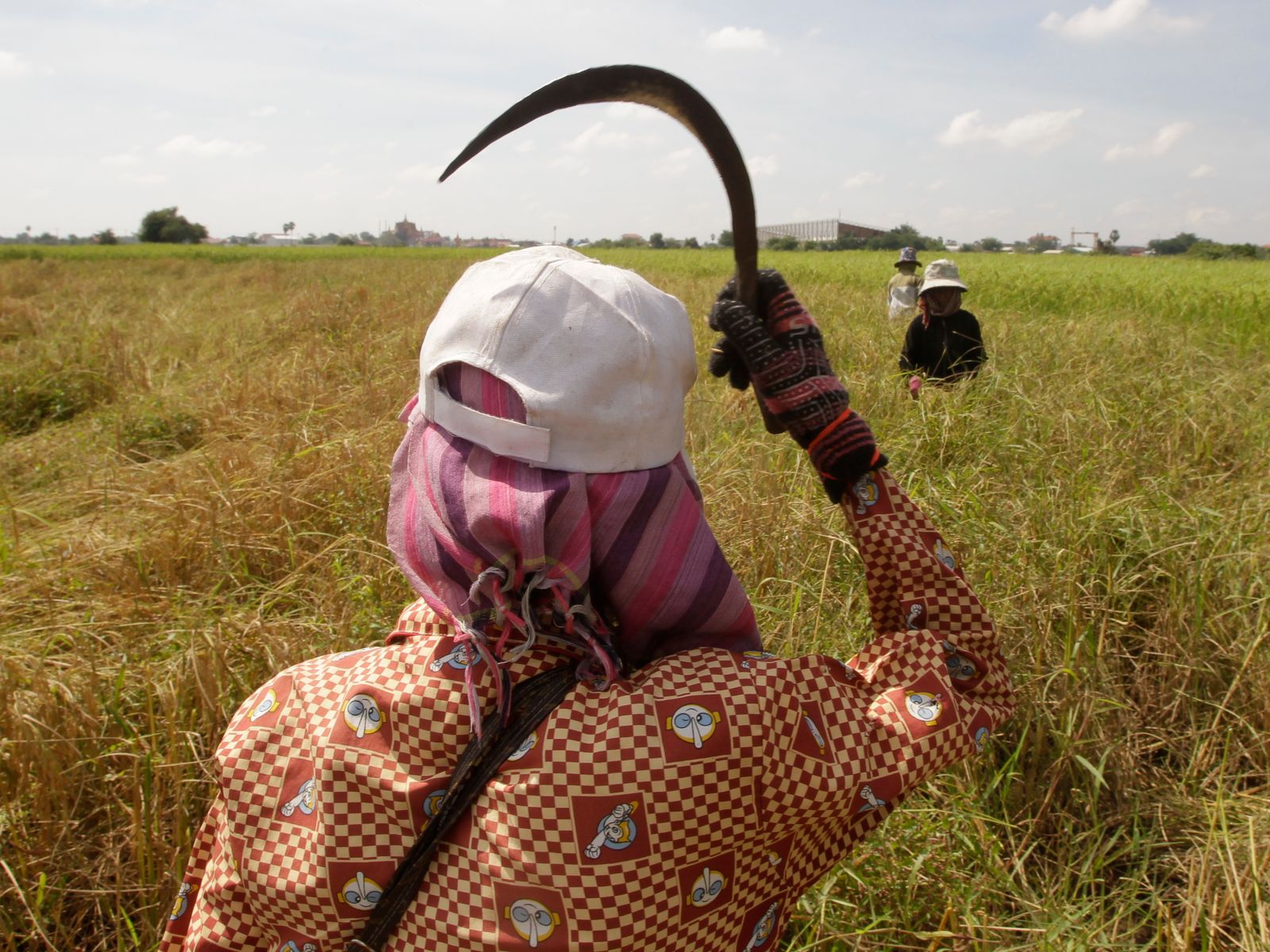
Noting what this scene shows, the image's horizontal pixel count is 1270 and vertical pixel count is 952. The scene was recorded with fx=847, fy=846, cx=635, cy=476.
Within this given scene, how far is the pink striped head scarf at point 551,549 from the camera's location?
2.67ft

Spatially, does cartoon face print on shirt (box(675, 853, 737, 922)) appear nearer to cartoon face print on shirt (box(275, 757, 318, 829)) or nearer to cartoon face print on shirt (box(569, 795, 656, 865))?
cartoon face print on shirt (box(569, 795, 656, 865))

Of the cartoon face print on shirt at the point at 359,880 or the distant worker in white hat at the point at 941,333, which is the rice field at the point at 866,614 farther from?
the cartoon face print on shirt at the point at 359,880

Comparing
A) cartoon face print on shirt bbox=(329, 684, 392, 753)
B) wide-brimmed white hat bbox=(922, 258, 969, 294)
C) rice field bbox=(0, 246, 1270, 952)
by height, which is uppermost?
wide-brimmed white hat bbox=(922, 258, 969, 294)

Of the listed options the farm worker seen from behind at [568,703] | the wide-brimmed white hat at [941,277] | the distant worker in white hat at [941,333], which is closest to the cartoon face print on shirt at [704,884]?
the farm worker seen from behind at [568,703]

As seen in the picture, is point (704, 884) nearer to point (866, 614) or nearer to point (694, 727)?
point (694, 727)

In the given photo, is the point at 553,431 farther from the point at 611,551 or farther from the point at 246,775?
the point at 246,775

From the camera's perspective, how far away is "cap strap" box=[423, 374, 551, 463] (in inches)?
32.0

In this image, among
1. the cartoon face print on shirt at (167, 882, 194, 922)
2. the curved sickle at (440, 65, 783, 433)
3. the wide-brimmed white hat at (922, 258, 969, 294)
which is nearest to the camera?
the curved sickle at (440, 65, 783, 433)

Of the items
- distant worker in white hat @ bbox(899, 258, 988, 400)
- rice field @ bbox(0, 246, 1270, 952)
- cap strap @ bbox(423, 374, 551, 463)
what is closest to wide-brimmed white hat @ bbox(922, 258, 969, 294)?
distant worker in white hat @ bbox(899, 258, 988, 400)

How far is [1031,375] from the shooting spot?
3.64 metres

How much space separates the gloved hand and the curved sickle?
0.10 feet

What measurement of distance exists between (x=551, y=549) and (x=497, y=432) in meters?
0.12

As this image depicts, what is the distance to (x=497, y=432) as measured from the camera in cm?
82

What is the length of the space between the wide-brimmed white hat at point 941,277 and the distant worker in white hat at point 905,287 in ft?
5.83
